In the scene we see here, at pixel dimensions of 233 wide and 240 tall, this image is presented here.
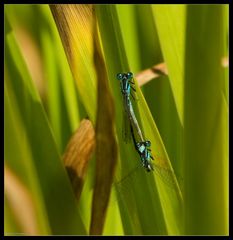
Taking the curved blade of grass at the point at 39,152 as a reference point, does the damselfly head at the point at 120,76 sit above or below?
above

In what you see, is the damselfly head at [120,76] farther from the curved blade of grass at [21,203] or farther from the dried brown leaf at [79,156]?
the curved blade of grass at [21,203]

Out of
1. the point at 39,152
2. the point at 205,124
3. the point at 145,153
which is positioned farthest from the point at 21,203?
the point at 205,124

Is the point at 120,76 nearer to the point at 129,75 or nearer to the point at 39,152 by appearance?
the point at 129,75

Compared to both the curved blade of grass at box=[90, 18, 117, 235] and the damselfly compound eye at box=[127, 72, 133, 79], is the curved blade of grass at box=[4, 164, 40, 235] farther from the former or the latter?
the damselfly compound eye at box=[127, 72, 133, 79]

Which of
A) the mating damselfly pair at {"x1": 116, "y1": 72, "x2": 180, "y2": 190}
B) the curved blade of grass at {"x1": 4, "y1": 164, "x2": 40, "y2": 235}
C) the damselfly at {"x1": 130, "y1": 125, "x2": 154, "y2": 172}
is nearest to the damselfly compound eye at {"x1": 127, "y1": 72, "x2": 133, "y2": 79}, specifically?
the mating damselfly pair at {"x1": 116, "y1": 72, "x2": 180, "y2": 190}

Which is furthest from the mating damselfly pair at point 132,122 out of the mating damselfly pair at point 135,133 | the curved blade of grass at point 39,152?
the curved blade of grass at point 39,152

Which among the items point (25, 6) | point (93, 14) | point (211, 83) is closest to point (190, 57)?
point (211, 83)

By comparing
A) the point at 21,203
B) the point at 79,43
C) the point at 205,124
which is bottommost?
the point at 21,203
